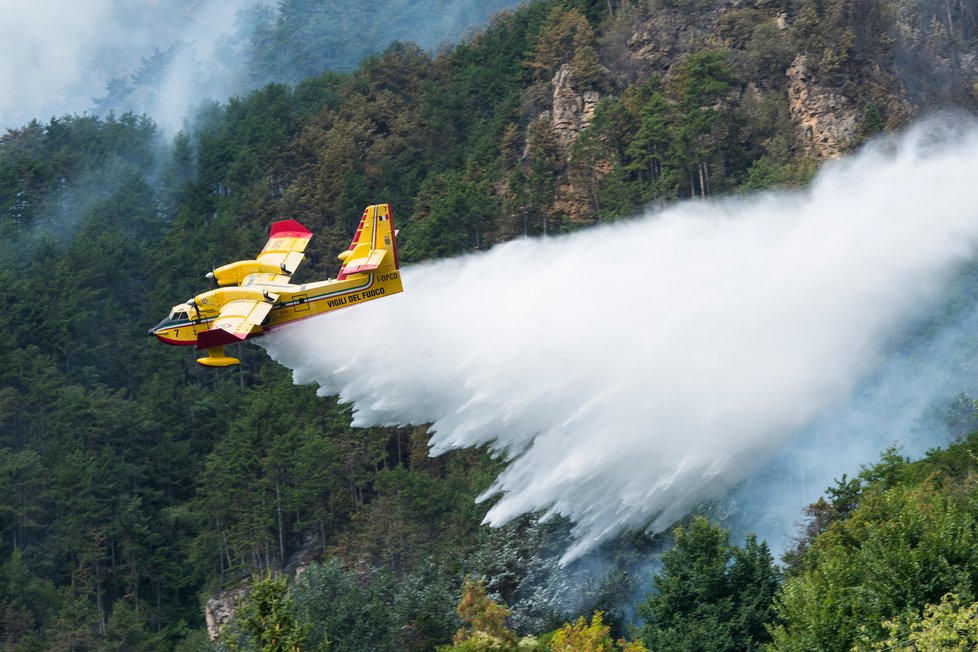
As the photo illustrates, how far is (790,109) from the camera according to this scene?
208ft

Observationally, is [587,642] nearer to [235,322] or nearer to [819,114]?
[235,322]

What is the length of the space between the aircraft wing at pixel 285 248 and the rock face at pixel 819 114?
2556 centimetres

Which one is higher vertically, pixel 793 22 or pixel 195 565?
pixel 793 22

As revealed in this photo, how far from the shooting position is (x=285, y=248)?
43.2 metres

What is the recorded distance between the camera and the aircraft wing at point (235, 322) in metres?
37.8

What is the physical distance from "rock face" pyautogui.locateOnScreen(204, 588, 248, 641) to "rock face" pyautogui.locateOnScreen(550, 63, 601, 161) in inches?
982

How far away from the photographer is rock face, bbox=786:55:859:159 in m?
60.3

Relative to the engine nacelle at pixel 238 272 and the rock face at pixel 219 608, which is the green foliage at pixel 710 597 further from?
the rock face at pixel 219 608

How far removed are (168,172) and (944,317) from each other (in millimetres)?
54900

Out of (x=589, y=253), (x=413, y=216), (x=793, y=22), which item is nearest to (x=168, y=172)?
(x=413, y=216)

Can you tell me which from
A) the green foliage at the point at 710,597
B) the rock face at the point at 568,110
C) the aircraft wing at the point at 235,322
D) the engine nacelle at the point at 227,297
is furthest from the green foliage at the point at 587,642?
the rock face at the point at 568,110

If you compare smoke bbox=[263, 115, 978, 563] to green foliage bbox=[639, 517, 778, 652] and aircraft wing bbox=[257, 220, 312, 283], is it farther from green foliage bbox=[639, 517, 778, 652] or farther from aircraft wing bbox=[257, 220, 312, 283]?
green foliage bbox=[639, 517, 778, 652]

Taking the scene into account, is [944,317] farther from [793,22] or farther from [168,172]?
[168,172]

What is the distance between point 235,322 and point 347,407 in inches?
937
